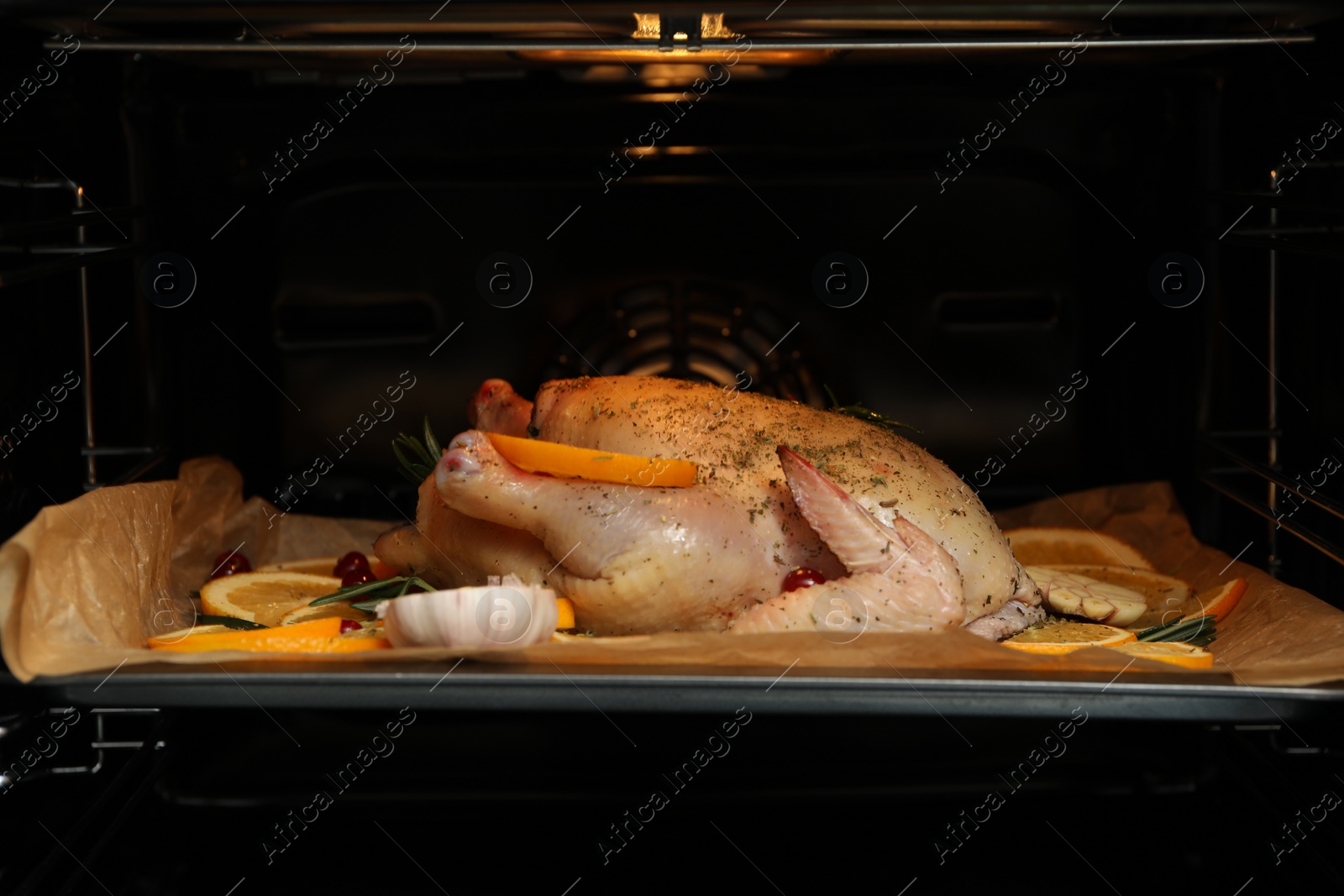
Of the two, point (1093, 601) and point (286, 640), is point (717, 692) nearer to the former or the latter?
point (286, 640)

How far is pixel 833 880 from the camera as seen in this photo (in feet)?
5.53

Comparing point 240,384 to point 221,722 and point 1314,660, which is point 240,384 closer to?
point 221,722

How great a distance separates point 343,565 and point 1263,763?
1507 mm

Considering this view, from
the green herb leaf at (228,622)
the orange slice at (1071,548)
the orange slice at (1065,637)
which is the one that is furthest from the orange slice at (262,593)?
the orange slice at (1071,548)

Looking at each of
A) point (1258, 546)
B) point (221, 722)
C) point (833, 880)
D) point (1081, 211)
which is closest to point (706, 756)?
point (833, 880)

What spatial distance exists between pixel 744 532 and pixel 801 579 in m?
0.11

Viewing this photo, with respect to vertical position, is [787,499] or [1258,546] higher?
[787,499]

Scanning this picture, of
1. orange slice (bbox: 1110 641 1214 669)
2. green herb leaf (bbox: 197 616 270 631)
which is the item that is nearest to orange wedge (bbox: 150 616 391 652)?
green herb leaf (bbox: 197 616 270 631)

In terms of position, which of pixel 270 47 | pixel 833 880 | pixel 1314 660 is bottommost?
pixel 1314 660

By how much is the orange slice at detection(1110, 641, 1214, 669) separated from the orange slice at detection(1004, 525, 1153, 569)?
1.47 feet

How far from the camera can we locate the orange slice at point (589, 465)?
5.94ft

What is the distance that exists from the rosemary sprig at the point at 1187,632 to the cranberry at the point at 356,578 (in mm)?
1249

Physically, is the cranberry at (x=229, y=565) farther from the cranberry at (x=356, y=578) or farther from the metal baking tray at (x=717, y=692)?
the metal baking tray at (x=717, y=692)

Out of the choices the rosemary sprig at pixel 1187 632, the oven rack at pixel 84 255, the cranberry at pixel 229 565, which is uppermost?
the oven rack at pixel 84 255
